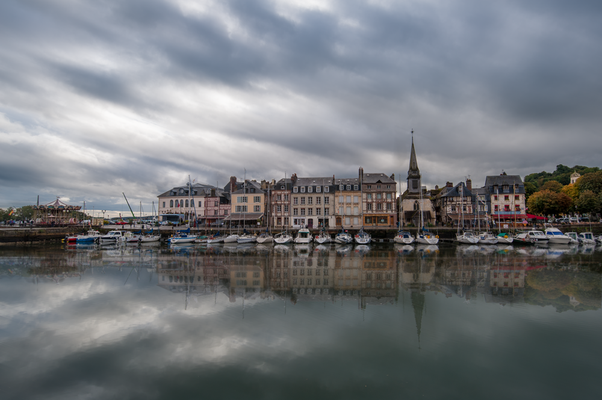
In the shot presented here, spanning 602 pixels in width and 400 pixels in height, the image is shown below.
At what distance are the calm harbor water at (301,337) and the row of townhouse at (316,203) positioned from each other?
2990cm

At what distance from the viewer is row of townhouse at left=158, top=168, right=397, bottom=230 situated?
47.3 m

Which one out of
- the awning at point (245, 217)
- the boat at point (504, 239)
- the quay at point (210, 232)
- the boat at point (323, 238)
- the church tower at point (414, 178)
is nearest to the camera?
the boat at point (504, 239)

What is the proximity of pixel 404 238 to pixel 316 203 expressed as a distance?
14656 millimetres

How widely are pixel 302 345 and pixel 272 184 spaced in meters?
42.8

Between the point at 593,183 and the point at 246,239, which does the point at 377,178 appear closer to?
the point at 246,239

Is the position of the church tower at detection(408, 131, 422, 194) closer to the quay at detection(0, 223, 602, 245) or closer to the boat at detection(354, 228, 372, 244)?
the quay at detection(0, 223, 602, 245)

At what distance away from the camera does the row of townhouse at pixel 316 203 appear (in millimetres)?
47312

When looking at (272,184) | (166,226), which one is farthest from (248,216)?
(166,226)

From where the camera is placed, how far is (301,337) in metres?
9.15

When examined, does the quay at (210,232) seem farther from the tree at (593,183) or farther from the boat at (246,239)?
the tree at (593,183)

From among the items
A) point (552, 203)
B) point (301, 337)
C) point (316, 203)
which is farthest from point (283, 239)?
point (552, 203)

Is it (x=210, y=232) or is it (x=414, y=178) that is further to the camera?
(x=414, y=178)

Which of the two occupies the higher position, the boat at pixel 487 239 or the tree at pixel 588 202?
the tree at pixel 588 202

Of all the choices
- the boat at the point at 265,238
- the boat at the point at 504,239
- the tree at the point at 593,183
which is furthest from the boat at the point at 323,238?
the tree at the point at 593,183
